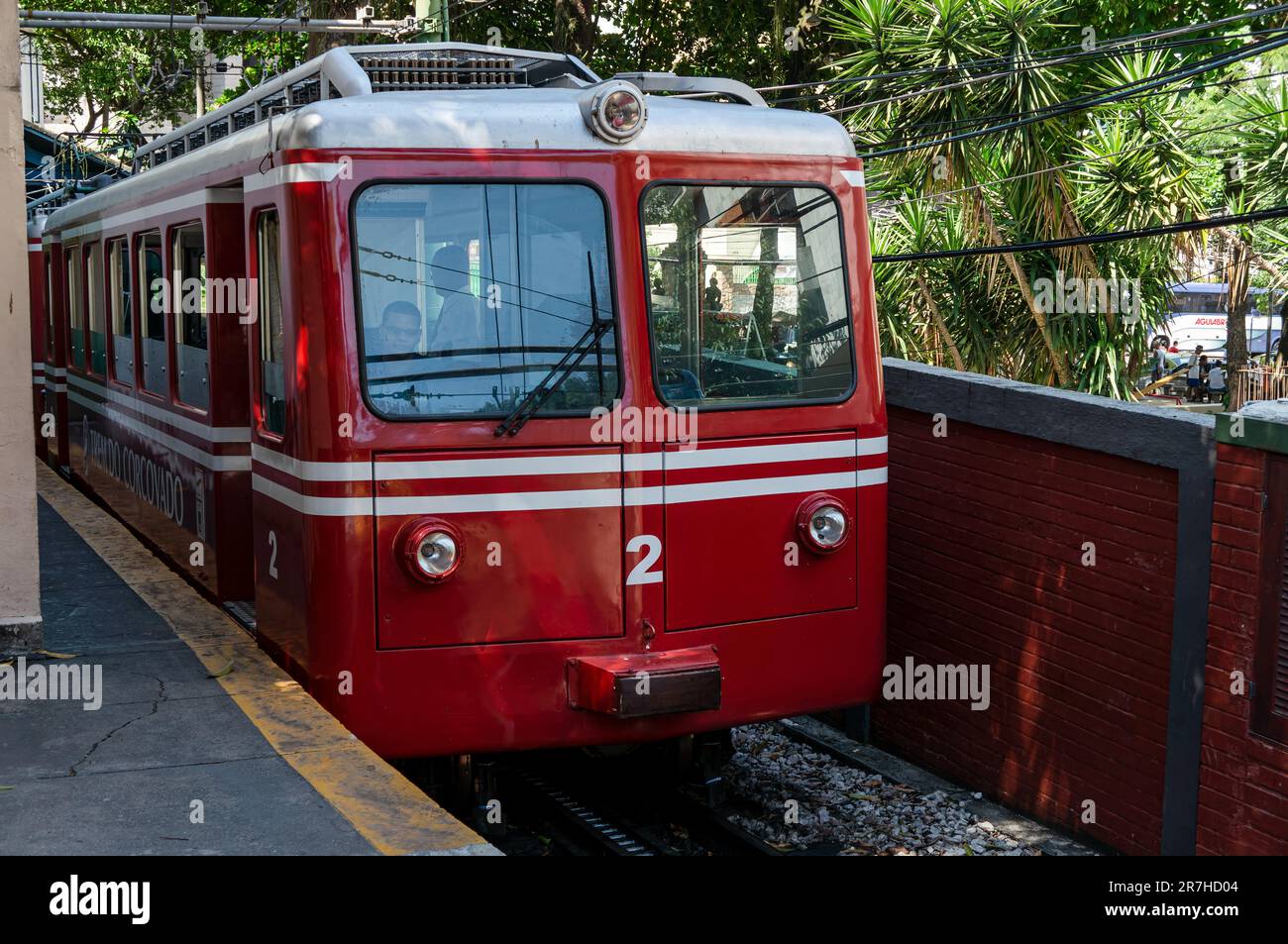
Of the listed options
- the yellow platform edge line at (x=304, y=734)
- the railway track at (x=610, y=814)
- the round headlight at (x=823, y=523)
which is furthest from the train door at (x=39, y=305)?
the round headlight at (x=823, y=523)

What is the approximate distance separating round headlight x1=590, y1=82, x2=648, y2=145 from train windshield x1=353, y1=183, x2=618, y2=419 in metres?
0.24

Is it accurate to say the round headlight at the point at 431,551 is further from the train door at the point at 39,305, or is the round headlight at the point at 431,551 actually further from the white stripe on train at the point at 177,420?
the train door at the point at 39,305

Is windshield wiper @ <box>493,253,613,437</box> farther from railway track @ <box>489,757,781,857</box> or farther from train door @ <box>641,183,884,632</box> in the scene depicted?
railway track @ <box>489,757,781,857</box>

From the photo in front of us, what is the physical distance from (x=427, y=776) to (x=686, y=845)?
1.21m

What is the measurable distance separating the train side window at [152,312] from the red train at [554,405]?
1915 mm

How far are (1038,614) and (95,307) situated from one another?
707cm

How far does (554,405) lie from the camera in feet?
19.3

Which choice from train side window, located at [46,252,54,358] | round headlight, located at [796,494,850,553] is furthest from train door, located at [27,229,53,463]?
round headlight, located at [796,494,850,553]

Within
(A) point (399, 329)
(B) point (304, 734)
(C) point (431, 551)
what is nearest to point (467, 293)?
(A) point (399, 329)

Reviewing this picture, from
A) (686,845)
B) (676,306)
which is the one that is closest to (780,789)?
(686,845)

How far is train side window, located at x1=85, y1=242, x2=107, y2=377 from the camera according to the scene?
34.0 feet

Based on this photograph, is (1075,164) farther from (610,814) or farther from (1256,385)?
(1256,385)

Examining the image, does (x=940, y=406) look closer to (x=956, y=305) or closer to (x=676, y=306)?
(x=676, y=306)

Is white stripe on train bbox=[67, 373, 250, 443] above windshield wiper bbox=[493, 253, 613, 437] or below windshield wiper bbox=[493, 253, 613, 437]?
below
